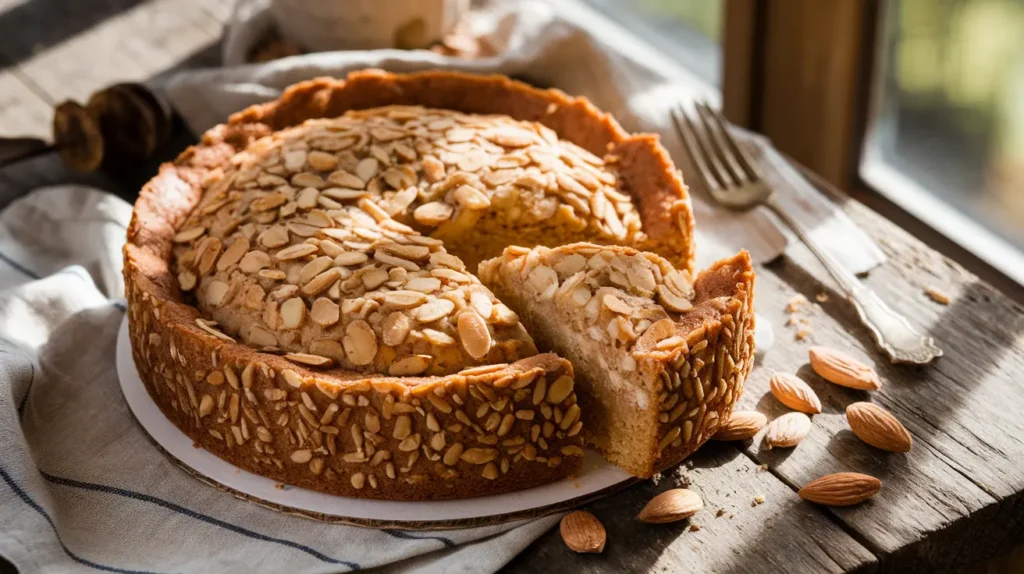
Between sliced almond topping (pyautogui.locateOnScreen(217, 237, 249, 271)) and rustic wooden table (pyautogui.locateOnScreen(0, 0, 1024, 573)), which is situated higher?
sliced almond topping (pyautogui.locateOnScreen(217, 237, 249, 271))

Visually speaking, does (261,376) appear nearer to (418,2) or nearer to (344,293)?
(344,293)

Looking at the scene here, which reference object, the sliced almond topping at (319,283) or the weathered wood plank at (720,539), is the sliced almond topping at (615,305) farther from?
the sliced almond topping at (319,283)

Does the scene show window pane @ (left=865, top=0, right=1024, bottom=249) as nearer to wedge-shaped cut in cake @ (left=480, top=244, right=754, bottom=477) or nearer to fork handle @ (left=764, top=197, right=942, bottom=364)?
fork handle @ (left=764, top=197, right=942, bottom=364)

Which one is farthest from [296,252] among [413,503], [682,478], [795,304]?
[795,304]

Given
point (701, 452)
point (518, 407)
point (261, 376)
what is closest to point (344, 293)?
point (261, 376)

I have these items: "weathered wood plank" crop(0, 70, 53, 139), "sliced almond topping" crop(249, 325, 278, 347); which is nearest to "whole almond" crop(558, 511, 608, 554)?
"sliced almond topping" crop(249, 325, 278, 347)
